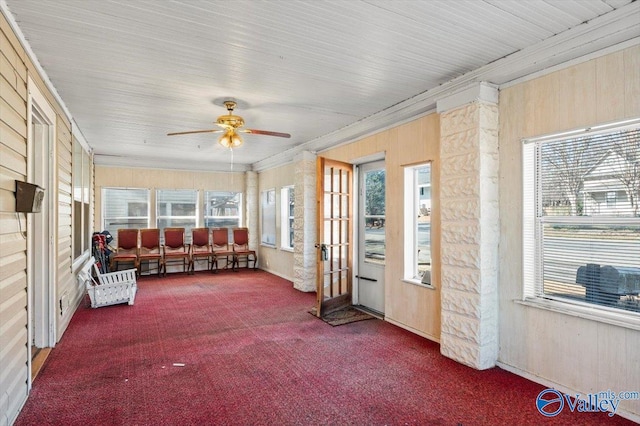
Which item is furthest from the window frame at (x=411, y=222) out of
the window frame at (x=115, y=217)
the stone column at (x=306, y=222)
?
the window frame at (x=115, y=217)

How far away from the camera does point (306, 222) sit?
6.18 meters

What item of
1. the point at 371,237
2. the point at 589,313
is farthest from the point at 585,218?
the point at 371,237

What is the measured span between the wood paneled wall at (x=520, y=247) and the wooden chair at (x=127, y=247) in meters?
6.76

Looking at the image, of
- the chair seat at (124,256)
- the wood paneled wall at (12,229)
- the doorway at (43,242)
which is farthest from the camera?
the chair seat at (124,256)

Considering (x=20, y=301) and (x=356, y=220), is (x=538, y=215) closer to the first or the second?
(x=356, y=220)

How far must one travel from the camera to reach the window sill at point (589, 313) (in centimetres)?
231

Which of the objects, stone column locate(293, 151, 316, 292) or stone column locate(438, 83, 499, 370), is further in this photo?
stone column locate(293, 151, 316, 292)

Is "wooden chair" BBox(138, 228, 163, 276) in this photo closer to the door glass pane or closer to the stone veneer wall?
the door glass pane

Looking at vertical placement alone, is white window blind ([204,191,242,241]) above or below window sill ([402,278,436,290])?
above

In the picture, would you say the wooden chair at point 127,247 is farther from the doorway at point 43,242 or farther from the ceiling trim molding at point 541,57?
the ceiling trim molding at point 541,57

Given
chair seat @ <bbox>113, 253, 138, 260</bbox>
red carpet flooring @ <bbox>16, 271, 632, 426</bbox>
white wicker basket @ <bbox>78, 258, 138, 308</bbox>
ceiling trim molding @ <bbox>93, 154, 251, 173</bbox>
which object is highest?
ceiling trim molding @ <bbox>93, 154, 251, 173</bbox>


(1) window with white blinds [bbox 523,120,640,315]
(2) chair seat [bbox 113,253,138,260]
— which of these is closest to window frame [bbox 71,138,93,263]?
(2) chair seat [bbox 113,253,138,260]

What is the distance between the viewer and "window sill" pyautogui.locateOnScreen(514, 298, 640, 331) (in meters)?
2.31

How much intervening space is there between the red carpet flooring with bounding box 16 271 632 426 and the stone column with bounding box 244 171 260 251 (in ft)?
13.9
